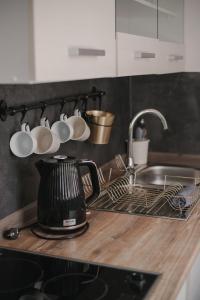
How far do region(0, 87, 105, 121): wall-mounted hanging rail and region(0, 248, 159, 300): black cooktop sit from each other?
1.62ft

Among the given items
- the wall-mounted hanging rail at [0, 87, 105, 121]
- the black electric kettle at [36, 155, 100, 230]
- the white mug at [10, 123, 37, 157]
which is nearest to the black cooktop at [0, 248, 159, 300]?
the black electric kettle at [36, 155, 100, 230]

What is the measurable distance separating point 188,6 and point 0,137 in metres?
1.28

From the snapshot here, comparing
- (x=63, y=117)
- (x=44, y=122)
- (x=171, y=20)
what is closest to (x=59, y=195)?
(x=44, y=122)

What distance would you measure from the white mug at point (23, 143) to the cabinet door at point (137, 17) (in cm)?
50

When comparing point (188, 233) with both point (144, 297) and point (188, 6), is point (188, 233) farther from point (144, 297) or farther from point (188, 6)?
point (188, 6)

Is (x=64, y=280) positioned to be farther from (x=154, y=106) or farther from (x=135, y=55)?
(x=154, y=106)

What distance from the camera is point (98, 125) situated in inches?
86.8

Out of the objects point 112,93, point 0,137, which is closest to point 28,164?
point 0,137

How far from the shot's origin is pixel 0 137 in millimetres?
1649

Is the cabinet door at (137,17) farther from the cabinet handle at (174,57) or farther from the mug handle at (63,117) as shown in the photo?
the mug handle at (63,117)

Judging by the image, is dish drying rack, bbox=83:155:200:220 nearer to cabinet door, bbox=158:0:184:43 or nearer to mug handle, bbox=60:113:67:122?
mug handle, bbox=60:113:67:122

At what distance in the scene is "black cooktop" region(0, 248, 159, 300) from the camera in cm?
128

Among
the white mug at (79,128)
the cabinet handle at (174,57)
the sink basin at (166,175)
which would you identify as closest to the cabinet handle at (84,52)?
the white mug at (79,128)

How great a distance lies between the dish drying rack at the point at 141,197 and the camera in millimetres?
1945
